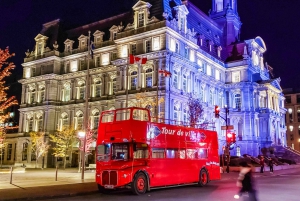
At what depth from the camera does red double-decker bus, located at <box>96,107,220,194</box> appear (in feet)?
64.4

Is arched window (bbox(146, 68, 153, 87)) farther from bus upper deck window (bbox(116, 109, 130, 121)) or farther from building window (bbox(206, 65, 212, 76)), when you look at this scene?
bus upper deck window (bbox(116, 109, 130, 121))

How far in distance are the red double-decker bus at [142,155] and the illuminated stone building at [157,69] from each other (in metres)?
24.9

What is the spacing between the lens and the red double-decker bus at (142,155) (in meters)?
19.6

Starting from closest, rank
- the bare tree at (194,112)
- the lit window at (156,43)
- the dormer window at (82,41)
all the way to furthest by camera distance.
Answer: the bare tree at (194,112)
the lit window at (156,43)
the dormer window at (82,41)

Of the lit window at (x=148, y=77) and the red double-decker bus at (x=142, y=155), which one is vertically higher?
the lit window at (x=148, y=77)

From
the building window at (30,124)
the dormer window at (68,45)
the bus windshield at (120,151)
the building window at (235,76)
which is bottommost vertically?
the bus windshield at (120,151)

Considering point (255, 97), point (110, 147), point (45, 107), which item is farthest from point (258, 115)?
point (110, 147)

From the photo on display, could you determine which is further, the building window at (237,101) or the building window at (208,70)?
the building window at (237,101)

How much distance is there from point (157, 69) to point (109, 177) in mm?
32200

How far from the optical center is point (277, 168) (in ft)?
153

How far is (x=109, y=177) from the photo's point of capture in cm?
1966

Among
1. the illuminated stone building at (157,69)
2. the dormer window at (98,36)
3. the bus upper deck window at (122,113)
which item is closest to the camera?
the bus upper deck window at (122,113)

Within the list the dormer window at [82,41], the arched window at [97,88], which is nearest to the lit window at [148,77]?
the arched window at [97,88]

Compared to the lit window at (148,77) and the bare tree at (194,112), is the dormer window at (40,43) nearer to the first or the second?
the lit window at (148,77)
